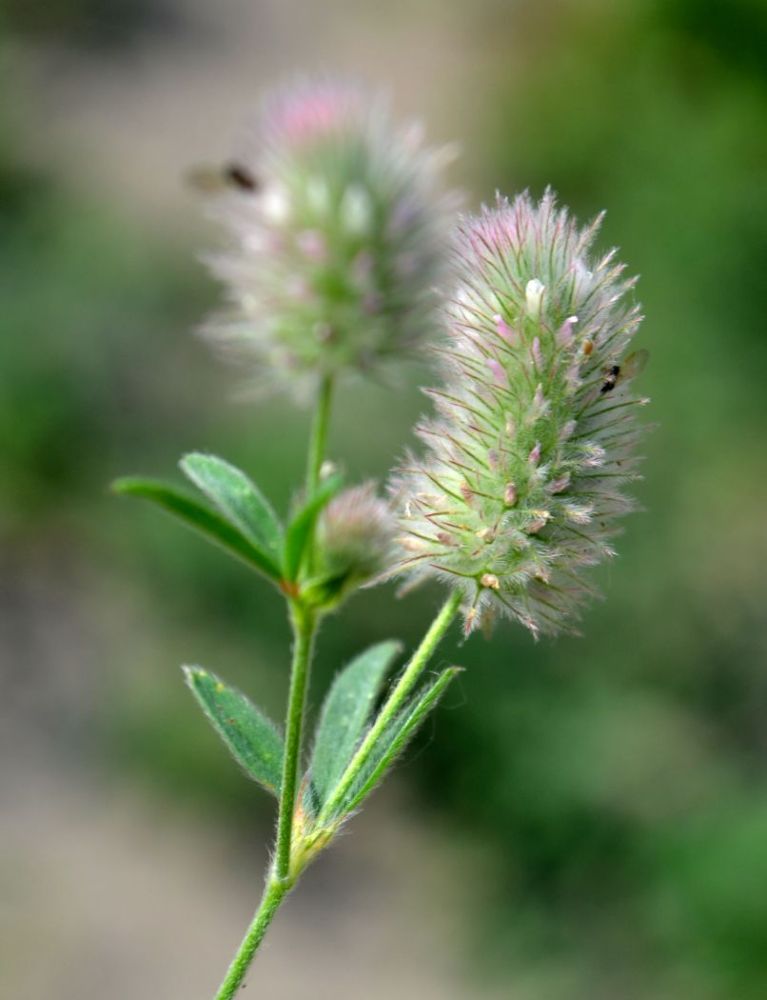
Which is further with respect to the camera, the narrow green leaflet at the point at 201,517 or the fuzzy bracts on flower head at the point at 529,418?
the fuzzy bracts on flower head at the point at 529,418

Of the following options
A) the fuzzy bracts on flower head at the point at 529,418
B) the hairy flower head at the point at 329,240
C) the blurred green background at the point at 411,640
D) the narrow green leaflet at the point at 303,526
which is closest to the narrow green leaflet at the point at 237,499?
the narrow green leaflet at the point at 303,526

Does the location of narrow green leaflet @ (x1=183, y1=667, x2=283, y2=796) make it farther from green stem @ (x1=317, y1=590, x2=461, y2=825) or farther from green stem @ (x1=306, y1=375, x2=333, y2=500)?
green stem @ (x1=306, y1=375, x2=333, y2=500)

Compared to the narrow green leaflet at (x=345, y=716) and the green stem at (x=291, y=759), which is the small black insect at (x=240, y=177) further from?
the green stem at (x=291, y=759)

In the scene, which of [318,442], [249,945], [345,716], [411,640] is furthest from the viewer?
[411,640]

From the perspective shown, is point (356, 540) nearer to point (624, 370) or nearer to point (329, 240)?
point (624, 370)

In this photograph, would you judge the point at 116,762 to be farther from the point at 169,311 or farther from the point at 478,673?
the point at 169,311

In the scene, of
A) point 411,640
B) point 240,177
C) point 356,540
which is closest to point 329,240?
point 240,177
